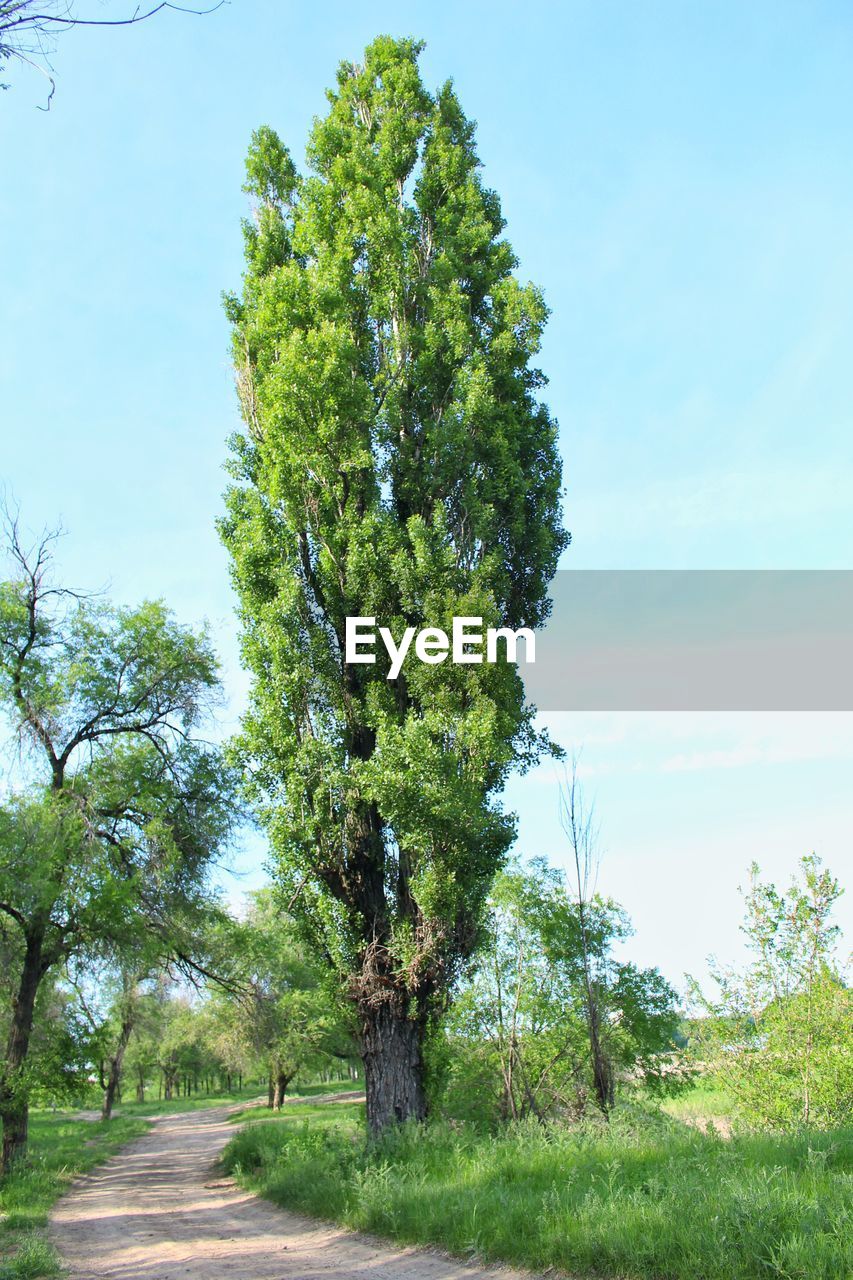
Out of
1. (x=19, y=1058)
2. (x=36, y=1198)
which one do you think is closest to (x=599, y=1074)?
(x=36, y=1198)

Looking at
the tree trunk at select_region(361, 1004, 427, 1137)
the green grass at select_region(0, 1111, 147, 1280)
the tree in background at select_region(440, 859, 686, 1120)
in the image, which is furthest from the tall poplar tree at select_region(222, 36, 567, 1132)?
the tree in background at select_region(440, 859, 686, 1120)

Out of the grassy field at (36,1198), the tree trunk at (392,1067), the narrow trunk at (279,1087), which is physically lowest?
the narrow trunk at (279,1087)

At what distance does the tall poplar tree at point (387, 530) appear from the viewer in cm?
1151

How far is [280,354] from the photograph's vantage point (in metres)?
13.6

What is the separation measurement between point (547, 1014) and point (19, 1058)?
10783mm

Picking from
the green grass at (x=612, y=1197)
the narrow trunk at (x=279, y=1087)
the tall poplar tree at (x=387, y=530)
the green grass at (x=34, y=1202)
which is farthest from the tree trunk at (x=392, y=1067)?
the narrow trunk at (x=279, y=1087)

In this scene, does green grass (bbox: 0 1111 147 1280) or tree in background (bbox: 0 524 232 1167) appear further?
tree in background (bbox: 0 524 232 1167)

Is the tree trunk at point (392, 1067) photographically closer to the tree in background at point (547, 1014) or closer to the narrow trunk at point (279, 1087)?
the tree in background at point (547, 1014)

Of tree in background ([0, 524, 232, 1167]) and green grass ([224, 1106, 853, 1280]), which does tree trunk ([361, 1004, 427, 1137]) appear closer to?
green grass ([224, 1106, 853, 1280])

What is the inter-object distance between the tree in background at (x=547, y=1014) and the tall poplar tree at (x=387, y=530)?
640 centimetres

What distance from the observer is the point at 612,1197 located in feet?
21.5

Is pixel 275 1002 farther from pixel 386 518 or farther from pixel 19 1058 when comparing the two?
pixel 386 518

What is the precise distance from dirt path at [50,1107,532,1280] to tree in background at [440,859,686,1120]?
18.9 ft

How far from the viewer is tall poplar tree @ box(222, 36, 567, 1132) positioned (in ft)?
37.8
